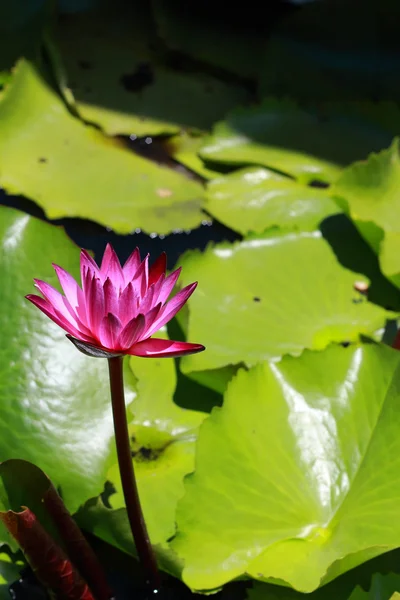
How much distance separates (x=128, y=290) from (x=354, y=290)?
814mm

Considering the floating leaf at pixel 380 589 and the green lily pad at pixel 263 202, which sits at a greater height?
the floating leaf at pixel 380 589

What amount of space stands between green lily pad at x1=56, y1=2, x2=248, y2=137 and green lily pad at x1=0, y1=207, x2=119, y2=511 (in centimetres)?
92

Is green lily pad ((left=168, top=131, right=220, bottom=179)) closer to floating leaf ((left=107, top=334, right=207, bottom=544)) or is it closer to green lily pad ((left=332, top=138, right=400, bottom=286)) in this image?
green lily pad ((left=332, top=138, right=400, bottom=286))

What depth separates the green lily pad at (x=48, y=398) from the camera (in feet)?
2.95

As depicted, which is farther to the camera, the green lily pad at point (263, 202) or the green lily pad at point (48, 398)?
the green lily pad at point (263, 202)

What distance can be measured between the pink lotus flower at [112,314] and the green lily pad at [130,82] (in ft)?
3.97

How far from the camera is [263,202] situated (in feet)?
5.30

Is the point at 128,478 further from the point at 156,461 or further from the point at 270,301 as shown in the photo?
the point at 270,301

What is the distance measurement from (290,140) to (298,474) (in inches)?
43.3

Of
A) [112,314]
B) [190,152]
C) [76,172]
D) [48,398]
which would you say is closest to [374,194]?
[190,152]

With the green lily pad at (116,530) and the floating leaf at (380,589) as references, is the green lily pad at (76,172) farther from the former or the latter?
the floating leaf at (380,589)

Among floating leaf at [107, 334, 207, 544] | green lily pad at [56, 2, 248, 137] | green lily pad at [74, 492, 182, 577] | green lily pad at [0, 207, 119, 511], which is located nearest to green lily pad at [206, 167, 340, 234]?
green lily pad at [56, 2, 248, 137]

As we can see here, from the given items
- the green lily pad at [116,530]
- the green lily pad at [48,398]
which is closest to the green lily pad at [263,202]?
the green lily pad at [48,398]

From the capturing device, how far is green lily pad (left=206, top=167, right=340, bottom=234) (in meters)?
1.55
